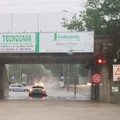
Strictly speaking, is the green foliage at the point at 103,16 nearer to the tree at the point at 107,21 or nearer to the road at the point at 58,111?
the tree at the point at 107,21

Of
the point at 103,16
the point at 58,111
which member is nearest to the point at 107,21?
the point at 103,16

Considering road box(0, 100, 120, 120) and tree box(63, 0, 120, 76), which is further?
tree box(63, 0, 120, 76)

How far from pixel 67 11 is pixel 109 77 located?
26.8ft

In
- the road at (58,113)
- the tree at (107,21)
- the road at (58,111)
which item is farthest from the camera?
the tree at (107,21)

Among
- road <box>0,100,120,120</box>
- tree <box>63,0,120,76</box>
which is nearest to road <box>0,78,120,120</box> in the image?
road <box>0,100,120,120</box>

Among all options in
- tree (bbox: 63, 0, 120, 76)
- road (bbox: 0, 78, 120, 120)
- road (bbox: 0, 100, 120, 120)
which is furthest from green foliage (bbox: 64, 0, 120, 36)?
road (bbox: 0, 100, 120, 120)

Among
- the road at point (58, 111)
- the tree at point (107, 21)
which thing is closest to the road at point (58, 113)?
the road at point (58, 111)

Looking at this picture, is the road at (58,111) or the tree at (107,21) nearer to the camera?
the road at (58,111)

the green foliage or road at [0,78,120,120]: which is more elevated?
the green foliage

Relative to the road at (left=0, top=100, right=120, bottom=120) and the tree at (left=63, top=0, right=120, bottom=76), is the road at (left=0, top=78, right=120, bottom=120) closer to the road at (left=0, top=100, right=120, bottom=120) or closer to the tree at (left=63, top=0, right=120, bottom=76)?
the road at (left=0, top=100, right=120, bottom=120)

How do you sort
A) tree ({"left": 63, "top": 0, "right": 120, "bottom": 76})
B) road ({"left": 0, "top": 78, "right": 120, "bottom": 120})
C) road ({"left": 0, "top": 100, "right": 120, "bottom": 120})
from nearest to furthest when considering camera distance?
road ({"left": 0, "top": 100, "right": 120, "bottom": 120})
road ({"left": 0, "top": 78, "right": 120, "bottom": 120})
tree ({"left": 63, "top": 0, "right": 120, "bottom": 76})

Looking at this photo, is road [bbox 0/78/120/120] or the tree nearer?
road [bbox 0/78/120/120]

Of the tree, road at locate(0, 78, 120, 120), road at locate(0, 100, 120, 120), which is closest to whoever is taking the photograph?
road at locate(0, 100, 120, 120)

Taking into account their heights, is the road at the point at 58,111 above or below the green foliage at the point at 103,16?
below
